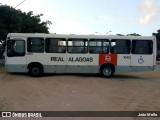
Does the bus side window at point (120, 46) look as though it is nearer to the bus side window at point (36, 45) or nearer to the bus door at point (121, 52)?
the bus door at point (121, 52)

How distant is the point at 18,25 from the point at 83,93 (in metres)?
23.4

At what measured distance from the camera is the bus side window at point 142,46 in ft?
83.1

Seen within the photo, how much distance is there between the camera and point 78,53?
82.1ft

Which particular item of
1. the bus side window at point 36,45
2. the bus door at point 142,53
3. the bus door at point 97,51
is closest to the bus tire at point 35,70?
the bus side window at point 36,45

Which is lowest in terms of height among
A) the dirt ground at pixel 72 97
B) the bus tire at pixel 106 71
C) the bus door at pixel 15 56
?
the dirt ground at pixel 72 97

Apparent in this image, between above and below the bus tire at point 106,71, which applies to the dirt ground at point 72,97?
below

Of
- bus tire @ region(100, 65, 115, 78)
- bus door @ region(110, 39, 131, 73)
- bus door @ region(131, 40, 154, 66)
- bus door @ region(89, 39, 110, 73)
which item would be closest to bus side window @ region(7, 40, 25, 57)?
bus door @ region(89, 39, 110, 73)

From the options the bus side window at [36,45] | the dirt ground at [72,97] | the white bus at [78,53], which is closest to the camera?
the dirt ground at [72,97]

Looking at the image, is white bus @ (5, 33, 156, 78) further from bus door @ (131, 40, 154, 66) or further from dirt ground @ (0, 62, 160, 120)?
dirt ground @ (0, 62, 160, 120)

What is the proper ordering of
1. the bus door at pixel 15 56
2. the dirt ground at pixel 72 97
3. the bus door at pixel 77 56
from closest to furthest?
the dirt ground at pixel 72 97
the bus door at pixel 15 56
the bus door at pixel 77 56

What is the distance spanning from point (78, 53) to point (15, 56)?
386 centimetres

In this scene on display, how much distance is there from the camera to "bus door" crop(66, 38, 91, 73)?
81.8ft

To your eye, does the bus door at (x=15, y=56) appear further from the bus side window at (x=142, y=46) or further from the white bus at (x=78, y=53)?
the bus side window at (x=142, y=46)

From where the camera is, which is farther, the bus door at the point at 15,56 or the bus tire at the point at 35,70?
the bus tire at the point at 35,70
